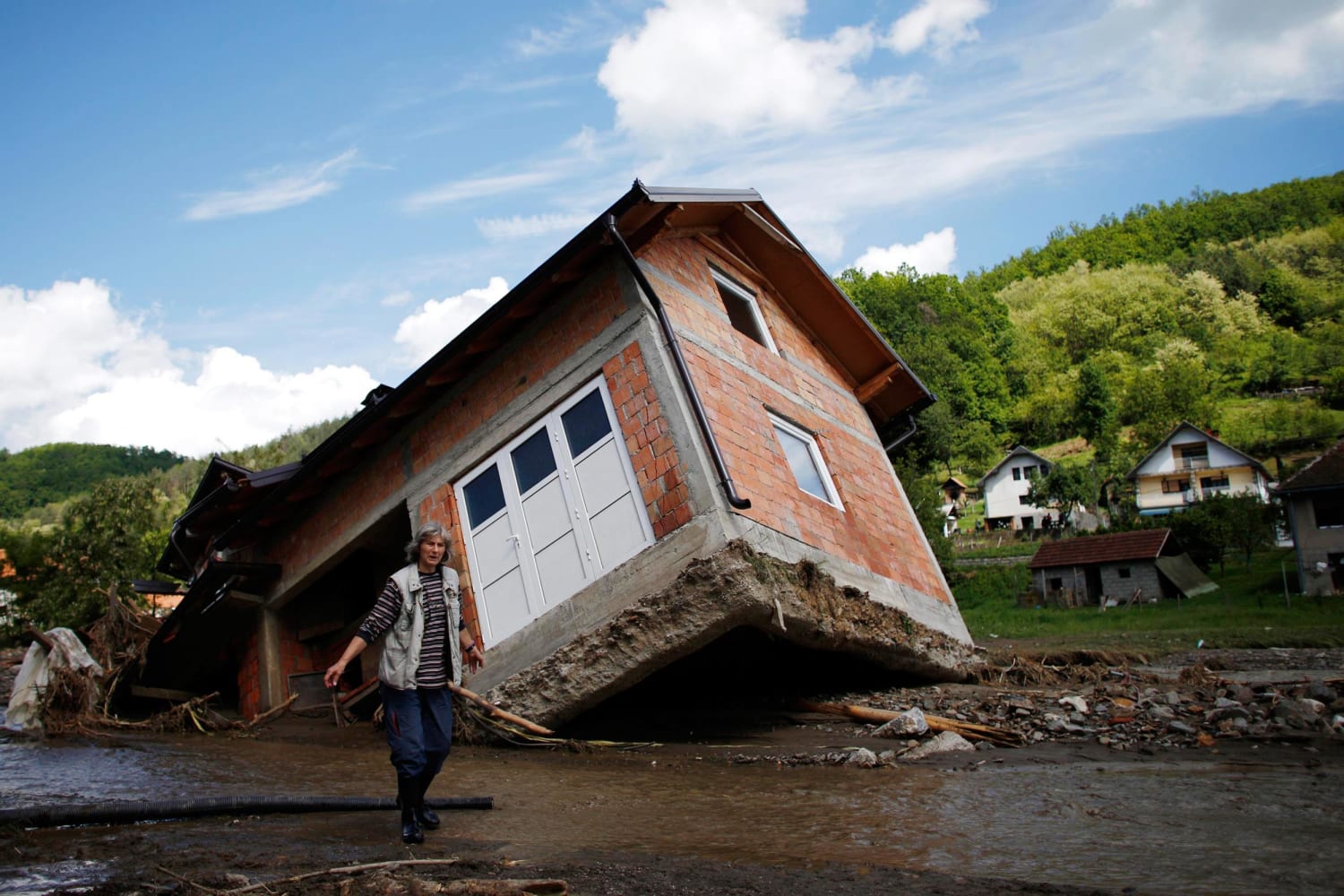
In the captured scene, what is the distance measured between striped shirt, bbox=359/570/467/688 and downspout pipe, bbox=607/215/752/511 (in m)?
3.29

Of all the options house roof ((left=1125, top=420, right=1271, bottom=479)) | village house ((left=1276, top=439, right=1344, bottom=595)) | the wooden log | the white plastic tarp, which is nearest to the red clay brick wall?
the wooden log

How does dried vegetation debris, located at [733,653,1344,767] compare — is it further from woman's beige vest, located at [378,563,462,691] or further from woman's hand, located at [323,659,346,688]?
woman's hand, located at [323,659,346,688]

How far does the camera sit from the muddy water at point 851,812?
13.2 feet

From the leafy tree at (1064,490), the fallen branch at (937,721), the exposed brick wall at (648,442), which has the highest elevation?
the exposed brick wall at (648,442)

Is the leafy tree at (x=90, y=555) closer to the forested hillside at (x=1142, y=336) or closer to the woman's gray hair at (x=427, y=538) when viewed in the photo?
the woman's gray hair at (x=427, y=538)

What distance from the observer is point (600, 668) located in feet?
27.9

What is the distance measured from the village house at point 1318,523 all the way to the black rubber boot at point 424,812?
34.9 meters

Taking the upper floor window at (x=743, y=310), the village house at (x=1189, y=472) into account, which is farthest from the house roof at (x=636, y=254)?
the village house at (x=1189, y=472)

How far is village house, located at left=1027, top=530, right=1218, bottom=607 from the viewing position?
36562mm

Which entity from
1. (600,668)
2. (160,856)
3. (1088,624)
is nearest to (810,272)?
(600,668)

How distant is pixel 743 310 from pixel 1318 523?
2957cm

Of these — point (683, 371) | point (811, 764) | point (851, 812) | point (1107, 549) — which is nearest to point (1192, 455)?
point (1107, 549)

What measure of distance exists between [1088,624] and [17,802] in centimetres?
2852

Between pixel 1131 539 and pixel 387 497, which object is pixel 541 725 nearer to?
pixel 387 497
